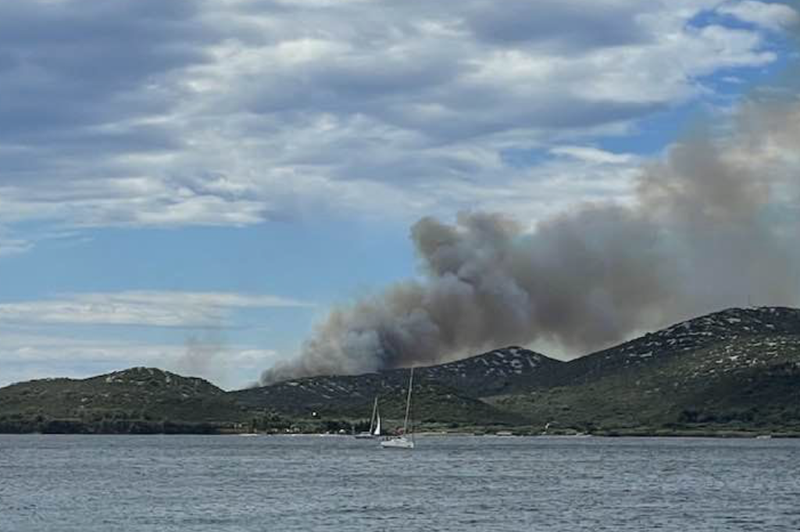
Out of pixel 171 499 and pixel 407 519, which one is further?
pixel 171 499

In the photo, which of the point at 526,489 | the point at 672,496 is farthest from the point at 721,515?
the point at 526,489

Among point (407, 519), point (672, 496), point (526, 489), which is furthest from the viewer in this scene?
point (526, 489)

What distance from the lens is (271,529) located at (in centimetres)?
12156

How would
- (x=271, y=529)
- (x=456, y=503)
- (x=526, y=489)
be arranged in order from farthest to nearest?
(x=526, y=489) → (x=456, y=503) → (x=271, y=529)

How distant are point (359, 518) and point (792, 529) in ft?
133

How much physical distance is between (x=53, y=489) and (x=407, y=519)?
233ft

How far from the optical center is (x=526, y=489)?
177250 millimetres

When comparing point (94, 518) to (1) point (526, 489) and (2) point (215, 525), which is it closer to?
(2) point (215, 525)

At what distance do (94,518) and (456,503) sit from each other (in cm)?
4064

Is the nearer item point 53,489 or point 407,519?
point 407,519

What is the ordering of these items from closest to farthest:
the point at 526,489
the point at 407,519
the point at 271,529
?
1. the point at 271,529
2. the point at 407,519
3. the point at 526,489

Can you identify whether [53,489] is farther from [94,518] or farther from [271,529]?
[271,529]

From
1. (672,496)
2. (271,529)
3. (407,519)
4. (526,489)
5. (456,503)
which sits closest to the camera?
(271,529)

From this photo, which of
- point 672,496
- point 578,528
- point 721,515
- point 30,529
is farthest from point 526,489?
point 30,529
